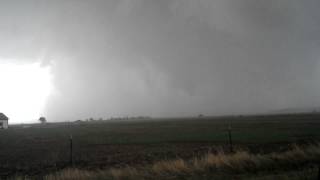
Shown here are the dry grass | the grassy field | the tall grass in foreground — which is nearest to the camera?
the tall grass in foreground

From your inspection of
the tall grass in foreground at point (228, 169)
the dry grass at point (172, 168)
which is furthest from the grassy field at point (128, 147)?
the tall grass in foreground at point (228, 169)

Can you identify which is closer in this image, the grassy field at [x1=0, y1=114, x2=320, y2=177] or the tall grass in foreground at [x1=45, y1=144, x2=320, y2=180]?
the tall grass in foreground at [x1=45, y1=144, x2=320, y2=180]

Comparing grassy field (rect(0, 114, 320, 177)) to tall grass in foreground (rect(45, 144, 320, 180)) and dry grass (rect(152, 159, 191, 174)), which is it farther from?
tall grass in foreground (rect(45, 144, 320, 180))

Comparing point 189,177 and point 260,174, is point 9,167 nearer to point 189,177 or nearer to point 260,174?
point 189,177

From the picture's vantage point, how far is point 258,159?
15.4 meters

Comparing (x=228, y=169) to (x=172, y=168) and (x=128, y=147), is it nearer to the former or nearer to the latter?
(x=172, y=168)

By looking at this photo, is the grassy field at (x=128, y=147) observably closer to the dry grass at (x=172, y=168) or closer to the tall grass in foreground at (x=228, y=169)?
the dry grass at (x=172, y=168)

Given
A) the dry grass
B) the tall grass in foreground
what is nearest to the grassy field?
the dry grass

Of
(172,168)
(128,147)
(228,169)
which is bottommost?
(128,147)

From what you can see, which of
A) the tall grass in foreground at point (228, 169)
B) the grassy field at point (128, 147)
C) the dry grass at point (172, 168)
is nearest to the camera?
the tall grass in foreground at point (228, 169)

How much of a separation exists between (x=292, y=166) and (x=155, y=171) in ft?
20.4

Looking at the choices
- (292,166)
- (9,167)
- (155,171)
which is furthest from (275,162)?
(9,167)

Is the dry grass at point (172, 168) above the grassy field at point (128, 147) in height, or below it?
above

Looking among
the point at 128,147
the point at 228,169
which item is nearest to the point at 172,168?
the point at 228,169
